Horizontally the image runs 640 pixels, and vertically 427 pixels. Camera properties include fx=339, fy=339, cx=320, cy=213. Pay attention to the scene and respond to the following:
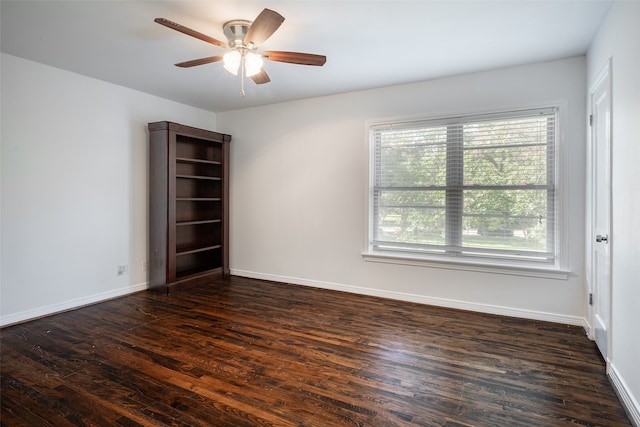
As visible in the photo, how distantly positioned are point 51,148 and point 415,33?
11.9ft

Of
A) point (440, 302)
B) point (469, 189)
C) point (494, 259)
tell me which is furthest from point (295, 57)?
point (440, 302)

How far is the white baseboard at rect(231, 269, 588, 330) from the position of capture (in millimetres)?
3213

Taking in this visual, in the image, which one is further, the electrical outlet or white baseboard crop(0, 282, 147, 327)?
the electrical outlet

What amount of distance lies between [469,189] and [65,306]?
444cm

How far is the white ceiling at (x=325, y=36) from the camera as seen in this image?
2334mm

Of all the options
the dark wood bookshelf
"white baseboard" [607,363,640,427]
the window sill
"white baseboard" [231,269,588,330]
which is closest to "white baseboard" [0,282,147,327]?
the dark wood bookshelf

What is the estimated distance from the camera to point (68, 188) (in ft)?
11.7

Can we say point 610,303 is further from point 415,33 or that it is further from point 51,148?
point 51,148

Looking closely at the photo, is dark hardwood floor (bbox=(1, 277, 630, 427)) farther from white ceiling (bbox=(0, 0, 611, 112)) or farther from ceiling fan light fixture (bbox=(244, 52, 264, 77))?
white ceiling (bbox=(0, 0, 611, 112))

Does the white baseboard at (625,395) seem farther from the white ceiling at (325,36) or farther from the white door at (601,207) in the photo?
the white ceiling at (325,36)

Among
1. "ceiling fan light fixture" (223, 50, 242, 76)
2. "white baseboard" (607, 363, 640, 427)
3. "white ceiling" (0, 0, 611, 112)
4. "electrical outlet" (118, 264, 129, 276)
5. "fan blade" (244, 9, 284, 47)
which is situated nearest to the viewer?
"white baseboard" (607, 363, 640, 427)

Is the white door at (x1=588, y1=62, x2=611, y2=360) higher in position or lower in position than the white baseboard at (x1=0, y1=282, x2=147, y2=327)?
higher

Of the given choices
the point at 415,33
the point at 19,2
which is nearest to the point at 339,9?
the point at 415,33

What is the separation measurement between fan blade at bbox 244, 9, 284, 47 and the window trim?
2051 millimetres
